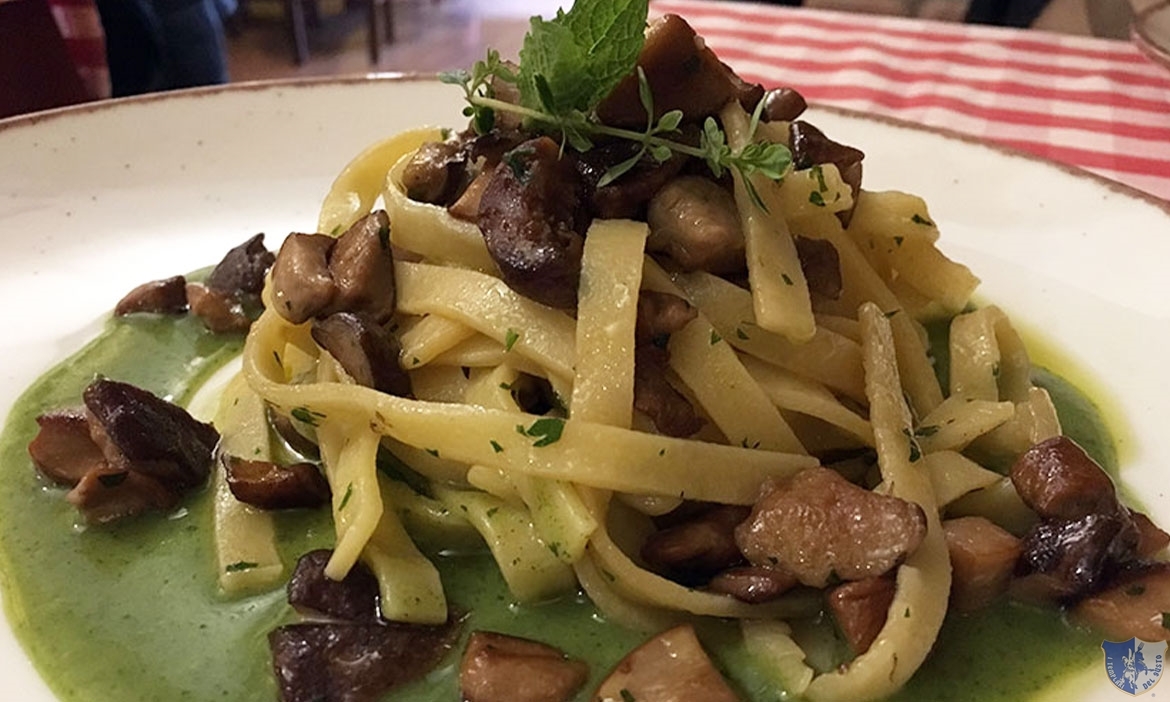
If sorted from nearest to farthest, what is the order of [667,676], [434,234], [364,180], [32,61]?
[667,676]
[434,234]
[364,180]
[32,61]

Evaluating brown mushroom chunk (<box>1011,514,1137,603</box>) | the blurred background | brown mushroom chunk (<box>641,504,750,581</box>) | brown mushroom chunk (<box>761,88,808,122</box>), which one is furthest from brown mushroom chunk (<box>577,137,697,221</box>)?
the blurred background

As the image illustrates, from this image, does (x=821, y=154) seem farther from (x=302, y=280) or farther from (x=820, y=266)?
(x=302, y=280)

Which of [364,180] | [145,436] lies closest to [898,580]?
[145,436]

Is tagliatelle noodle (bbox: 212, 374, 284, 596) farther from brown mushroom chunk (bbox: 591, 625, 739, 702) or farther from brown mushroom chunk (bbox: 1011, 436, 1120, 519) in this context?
brown mushroom chunk (bbox: 1011, 436, 1120, 519)

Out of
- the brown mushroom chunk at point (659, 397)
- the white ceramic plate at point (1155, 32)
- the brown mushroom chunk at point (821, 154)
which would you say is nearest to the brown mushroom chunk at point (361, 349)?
the brown mushroom chunk at point (659, 397)

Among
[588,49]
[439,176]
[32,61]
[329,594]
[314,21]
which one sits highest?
[588,49]

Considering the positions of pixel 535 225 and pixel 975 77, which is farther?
pixel 975 77
